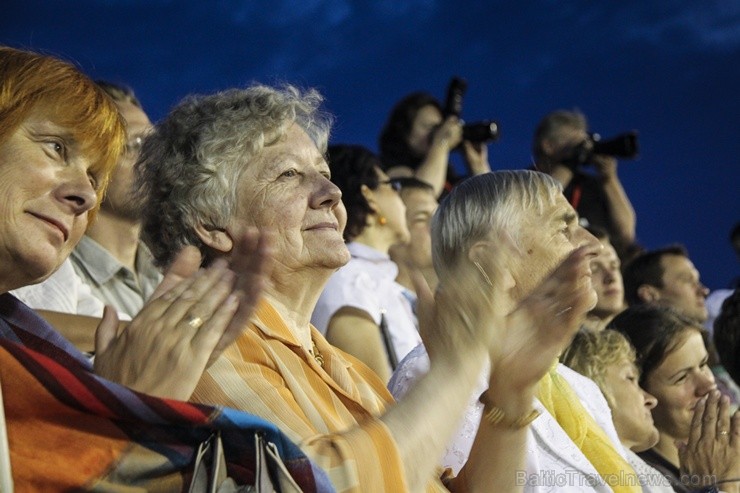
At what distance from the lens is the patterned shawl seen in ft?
4.21

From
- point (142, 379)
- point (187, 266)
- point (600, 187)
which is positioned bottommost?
Answer: point (142, 379)

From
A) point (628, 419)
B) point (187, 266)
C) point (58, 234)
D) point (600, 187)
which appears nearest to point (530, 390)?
point (187, 266)

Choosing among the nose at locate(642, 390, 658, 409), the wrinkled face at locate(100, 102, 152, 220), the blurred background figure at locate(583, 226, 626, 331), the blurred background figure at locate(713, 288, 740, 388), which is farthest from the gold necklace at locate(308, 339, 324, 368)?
the blurred background figure at locate(583, 226, 626, 331)

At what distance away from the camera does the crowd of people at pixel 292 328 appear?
1334mm

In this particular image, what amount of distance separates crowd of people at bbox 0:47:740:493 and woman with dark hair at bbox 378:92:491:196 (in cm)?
78

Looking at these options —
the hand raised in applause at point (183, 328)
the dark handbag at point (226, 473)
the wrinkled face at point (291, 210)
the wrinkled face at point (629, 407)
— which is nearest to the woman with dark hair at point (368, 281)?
the wrinkled face at point (629, 407)

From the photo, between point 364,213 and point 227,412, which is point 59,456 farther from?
point 364,213

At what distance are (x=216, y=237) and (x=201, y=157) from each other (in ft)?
0.62

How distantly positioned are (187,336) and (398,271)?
9.36ft

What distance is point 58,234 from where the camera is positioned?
72.1 inches

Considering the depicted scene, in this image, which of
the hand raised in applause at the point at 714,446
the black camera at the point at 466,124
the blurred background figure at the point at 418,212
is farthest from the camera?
the black camera at the point at 466,124

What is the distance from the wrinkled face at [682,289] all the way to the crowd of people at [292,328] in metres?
0.84

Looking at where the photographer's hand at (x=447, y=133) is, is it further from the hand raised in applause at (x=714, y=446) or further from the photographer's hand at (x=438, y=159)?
the hand raised in applause at (x=714, y=446)

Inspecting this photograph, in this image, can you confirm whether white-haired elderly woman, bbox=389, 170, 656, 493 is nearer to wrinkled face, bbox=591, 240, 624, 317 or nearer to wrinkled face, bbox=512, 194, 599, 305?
wrinkled face, bbox=512, 194, 599, 305
